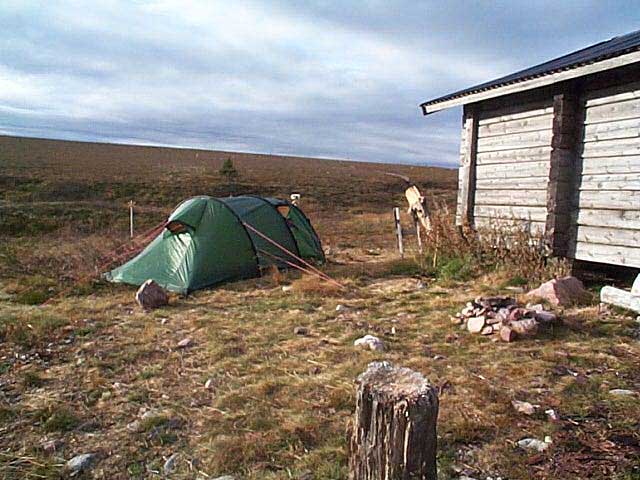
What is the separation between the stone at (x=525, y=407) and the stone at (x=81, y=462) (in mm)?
2786

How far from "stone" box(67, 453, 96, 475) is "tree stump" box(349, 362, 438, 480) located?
1835 millimetres

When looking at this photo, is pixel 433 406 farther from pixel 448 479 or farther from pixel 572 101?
pixel 572 101

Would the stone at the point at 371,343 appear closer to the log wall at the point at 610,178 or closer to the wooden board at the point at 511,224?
the log wall at the point at 610,178

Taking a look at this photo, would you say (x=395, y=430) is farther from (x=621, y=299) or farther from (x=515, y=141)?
(x=515, y=141)

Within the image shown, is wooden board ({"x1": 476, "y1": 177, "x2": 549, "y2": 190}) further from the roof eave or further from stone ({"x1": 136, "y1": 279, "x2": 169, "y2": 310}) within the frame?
stone ({"x1": 136, "y1": 279, "x2": 169, "y2": 310})

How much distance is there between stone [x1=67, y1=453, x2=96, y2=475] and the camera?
2.89 meters

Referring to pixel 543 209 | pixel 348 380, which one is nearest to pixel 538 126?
pixel 543 209

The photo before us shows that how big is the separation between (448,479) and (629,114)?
5.64 meters

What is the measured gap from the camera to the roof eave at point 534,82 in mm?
5734

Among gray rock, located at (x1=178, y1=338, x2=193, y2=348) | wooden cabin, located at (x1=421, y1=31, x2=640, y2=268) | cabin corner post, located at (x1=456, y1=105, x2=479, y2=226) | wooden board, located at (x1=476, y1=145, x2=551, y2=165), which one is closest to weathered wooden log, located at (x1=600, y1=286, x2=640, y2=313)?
wooden cabin, located at (x1=421, y1=31, x2=640, y2=268)

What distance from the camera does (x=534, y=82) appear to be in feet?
22.8

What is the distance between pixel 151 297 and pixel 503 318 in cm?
448

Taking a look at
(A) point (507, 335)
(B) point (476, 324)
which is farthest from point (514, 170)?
(A) point (507, 335)

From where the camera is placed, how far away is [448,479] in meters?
2.62
